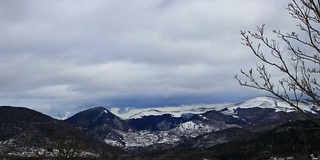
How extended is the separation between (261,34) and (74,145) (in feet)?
109

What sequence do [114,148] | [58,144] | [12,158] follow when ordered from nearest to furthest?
[58,144] < [114,148] < [12,158]

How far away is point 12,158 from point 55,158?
1227 inches

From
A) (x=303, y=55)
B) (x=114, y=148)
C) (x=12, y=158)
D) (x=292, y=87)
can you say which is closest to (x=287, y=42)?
(x=303, y=55)

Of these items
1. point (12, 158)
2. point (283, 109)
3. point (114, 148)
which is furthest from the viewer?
point (12, 158)

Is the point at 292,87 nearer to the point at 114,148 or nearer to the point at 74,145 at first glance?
the point at 74,145

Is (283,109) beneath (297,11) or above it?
beneath

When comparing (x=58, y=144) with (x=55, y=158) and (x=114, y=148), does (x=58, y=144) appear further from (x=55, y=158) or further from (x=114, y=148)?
(x=114, y=148)

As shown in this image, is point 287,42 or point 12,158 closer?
point 287,42

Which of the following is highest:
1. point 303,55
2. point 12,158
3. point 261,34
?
point 261,34

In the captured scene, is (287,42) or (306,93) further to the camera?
(287,42)

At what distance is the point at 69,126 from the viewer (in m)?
43.0

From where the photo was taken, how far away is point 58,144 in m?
40.1

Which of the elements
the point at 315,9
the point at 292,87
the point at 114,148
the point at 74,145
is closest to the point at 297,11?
the point at 315,9

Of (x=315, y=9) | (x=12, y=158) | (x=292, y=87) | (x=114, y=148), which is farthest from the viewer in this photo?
(x=12, y=158)
